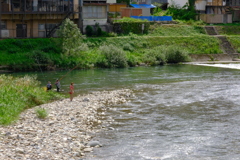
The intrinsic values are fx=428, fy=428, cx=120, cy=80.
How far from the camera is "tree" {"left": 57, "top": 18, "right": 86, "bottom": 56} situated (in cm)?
5400

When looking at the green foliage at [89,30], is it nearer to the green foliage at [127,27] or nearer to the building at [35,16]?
the building at [35,16]

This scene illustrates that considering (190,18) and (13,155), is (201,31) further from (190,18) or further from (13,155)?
(13,155)

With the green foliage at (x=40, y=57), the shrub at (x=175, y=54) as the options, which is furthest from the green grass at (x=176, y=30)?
the green foliage at (x=40, y=57)

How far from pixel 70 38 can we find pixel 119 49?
6.73 metres

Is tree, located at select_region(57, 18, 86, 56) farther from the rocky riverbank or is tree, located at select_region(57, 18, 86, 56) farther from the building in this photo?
the rocky riverbank

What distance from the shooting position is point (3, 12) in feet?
188

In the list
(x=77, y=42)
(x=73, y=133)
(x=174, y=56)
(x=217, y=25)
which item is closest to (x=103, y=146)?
(x=73, y=133)

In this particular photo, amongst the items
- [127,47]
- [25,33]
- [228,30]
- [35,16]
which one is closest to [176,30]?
[228,30]

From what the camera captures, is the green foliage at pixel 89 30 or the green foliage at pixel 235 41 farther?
the green foliage at pixel 235 41

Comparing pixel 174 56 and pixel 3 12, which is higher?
pixel 3 12

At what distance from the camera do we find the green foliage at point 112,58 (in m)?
54.5

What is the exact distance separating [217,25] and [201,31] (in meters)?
5.37

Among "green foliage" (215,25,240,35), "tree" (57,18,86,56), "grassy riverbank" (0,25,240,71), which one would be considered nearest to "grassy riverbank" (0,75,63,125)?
"grassy riverbank" (0,25,240,71)

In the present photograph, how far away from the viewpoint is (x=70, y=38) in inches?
2126
